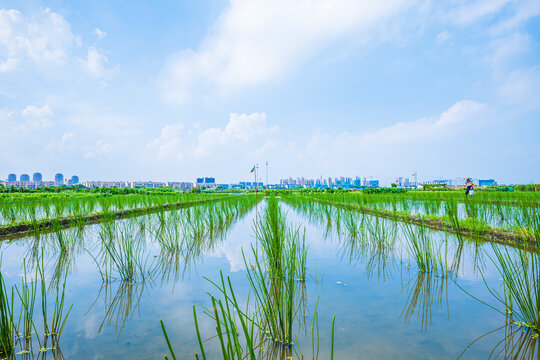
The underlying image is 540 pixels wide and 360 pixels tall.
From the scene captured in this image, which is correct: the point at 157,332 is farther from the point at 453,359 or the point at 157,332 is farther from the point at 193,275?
the point at 453,359

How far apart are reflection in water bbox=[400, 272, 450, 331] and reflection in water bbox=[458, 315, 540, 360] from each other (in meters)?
0.31

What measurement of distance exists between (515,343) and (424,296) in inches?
26.0

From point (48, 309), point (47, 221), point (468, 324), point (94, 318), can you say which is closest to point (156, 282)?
point (94, 318)

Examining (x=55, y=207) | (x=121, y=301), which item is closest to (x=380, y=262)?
(x=121, y=301)

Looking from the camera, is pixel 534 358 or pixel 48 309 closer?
pixel 534 358

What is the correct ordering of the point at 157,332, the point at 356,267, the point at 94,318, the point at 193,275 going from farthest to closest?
the point at 356,267 < the point at 193,275 < the point at 94,318 < the point at 157,332

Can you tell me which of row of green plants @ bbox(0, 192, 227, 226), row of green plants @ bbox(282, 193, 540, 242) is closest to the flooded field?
row of green plants @ bbox(282, 193, 540, 242)

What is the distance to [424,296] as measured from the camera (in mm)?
2207

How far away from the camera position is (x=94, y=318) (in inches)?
75.7

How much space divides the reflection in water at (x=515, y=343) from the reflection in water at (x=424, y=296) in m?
0.31

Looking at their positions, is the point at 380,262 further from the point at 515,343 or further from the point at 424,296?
the point at 515,343

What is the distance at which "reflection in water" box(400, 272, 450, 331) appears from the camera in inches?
75.7

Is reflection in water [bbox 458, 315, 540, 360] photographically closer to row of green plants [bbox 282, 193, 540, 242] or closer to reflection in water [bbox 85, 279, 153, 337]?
row of green plants [bbox 282, 193, 540, 242]

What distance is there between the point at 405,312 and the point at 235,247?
2.70 meters
